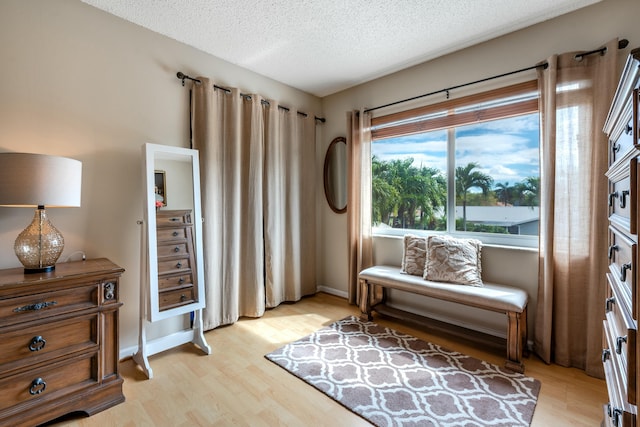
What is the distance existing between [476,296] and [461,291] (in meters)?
0.11

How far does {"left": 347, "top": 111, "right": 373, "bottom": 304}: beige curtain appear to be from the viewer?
3344mm

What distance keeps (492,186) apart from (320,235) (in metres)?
2.11

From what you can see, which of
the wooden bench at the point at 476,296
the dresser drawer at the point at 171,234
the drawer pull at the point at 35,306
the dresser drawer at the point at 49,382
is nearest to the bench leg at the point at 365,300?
the wooden bench at the point at 476,296

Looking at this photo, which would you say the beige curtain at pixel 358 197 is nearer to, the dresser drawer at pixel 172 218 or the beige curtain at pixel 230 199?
the beige curtain at pixel 230 199

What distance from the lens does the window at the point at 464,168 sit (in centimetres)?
246

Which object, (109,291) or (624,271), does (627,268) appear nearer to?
(624,271)

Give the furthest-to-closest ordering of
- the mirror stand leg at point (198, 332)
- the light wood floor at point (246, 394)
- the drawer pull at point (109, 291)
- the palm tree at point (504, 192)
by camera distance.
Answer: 1. the palm tree at point (504, 192)
2. the mirror stand leg at point (198, 332)
3. the drawer pull at point (109, 291)
4. the light wood floor at point (246, 394)

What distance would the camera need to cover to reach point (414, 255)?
2.84 meters

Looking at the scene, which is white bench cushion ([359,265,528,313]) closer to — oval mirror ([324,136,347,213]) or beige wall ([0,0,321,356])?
oval mirror ([324,136,347,213])

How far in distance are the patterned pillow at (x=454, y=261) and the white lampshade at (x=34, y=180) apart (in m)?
2.74

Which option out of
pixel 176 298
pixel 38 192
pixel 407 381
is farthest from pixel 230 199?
pixel 407 381

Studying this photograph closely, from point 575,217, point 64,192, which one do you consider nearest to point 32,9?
point 64,192

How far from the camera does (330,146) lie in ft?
12.4

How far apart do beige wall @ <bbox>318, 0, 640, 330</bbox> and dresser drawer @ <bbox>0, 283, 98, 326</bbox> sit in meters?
2.61
